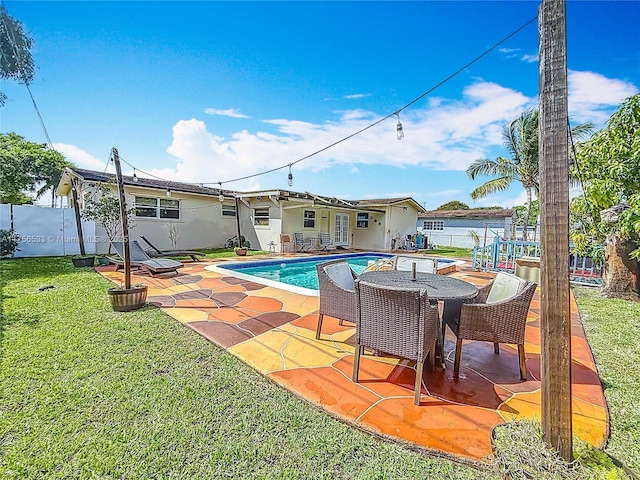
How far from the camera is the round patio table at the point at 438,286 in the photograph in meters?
3.05

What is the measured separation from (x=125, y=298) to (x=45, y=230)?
31.3 ft

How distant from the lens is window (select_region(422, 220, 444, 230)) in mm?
27578

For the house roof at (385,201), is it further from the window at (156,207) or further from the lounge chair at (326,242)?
the window at (156,207)

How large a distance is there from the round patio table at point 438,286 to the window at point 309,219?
13.2 metres

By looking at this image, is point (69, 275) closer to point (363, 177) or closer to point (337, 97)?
point (337, 97)

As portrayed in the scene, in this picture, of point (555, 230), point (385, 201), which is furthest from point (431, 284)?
point (385, 201)

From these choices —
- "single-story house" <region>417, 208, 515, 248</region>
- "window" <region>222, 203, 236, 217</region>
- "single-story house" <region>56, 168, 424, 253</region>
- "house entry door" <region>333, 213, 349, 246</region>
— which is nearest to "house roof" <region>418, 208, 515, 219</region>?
"single-story house" <region>417, 208, 515, 248</region>

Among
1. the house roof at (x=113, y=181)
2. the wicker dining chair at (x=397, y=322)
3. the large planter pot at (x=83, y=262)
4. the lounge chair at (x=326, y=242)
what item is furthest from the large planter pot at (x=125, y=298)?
the lounge chair at (x=326, y=242)

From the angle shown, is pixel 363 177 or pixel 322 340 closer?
pixel 322 340

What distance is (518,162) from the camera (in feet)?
59.9

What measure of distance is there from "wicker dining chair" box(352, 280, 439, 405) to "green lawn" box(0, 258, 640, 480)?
741mm

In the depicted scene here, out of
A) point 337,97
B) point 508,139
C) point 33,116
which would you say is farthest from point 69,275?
point 508,139

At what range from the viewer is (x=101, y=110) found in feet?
32.1

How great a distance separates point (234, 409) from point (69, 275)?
25.2 feet
